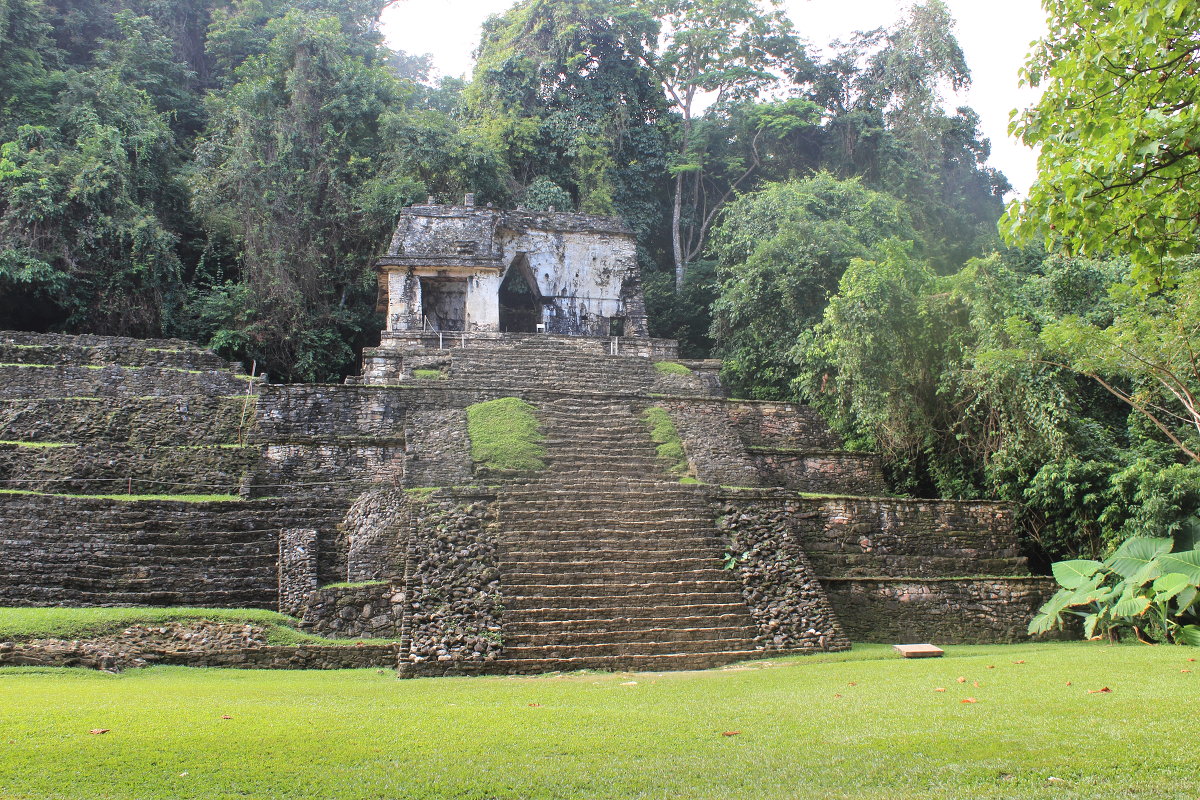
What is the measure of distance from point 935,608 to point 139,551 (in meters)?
9.79

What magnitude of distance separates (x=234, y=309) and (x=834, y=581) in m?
16.5

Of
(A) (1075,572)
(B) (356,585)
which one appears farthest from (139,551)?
(A) (1075,572)

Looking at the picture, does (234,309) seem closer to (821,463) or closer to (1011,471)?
(821,463)

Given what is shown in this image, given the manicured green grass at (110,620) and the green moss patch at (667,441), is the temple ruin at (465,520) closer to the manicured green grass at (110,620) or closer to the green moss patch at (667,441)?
the green moss patch at (667,441)

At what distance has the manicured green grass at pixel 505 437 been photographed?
1316cm

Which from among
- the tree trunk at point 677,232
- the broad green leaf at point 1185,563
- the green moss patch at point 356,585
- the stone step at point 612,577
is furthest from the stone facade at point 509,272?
the broad green leaf at point 1185,563

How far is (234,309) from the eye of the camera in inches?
875

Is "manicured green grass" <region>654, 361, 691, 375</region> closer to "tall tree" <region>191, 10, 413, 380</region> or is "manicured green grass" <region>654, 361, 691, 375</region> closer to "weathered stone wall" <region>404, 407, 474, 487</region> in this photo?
"weathered stone wall" <region>404, 407, 474, 487</region>

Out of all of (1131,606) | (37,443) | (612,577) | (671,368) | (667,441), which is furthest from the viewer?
(671,368)

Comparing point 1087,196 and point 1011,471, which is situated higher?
point 1087,196

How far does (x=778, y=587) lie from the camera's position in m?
11.0

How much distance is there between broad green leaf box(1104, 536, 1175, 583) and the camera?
10.7 meters

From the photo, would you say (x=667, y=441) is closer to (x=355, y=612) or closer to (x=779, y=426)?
(x=779, y=426)

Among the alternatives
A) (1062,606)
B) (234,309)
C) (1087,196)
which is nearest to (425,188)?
(234,309)
